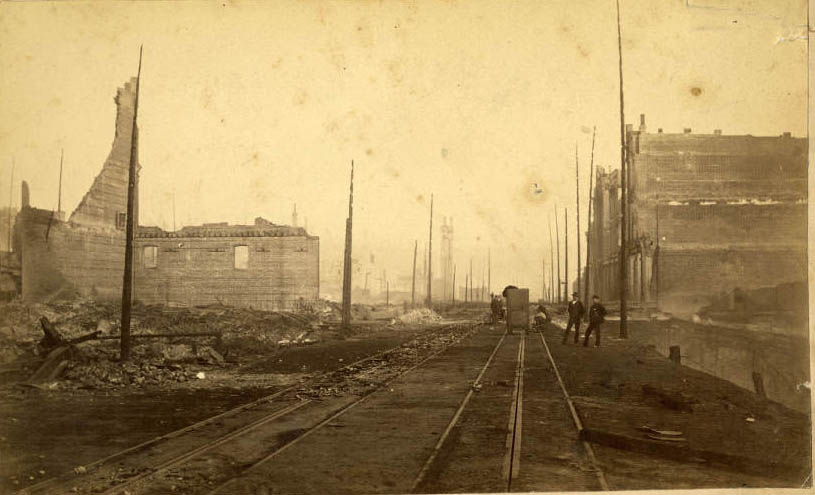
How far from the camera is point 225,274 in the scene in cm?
3403

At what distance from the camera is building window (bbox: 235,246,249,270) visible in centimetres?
3434

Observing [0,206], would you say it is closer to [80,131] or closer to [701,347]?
[80,131]

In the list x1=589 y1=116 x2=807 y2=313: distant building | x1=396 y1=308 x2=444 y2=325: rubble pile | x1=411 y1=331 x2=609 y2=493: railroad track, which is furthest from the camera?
x1=396 y1=308 x2=444 y2=325: rubble pile

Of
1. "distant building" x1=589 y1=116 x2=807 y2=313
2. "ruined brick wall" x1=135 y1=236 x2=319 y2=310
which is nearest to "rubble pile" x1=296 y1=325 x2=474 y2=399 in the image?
"distant building" x1=589 y1=116 x2=807 y2=313

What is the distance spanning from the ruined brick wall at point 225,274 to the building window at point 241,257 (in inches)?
12.2

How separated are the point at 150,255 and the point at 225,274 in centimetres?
505

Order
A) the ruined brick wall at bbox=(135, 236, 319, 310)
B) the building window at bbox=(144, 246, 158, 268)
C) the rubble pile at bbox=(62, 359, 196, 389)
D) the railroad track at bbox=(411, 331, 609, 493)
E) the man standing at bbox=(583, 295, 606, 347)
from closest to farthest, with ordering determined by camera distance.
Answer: the railroad track at bbox=(411, 331, 609, 493) < the rubble pile at bbox=(62, 359, 196, 389) < the man standing at bbox=(583, 295, 606, 347) < the ruined brick wall at bbox=(135, 236, 319, 310) < the building window at bbox=(144, 246, 158, 268)

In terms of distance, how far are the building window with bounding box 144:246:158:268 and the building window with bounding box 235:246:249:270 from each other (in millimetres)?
4612

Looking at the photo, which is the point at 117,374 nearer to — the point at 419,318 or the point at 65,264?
the point at 65,264

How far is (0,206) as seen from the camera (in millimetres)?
7465

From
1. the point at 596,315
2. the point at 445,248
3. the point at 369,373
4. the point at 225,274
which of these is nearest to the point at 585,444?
the point at 369,373

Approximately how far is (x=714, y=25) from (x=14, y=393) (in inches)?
433

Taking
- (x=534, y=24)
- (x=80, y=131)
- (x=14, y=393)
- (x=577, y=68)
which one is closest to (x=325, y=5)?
(x=534, y=24)

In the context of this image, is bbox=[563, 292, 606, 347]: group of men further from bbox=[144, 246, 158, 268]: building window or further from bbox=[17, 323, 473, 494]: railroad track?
bbox=[144, 246, 158, 268]: building window
